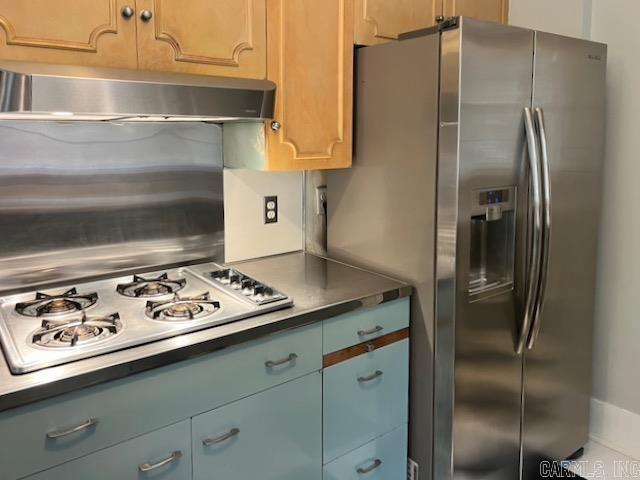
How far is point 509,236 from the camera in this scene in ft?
6.51

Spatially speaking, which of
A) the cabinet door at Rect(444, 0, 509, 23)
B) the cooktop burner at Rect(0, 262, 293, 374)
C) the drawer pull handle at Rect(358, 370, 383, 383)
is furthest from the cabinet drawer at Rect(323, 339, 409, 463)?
the cabinet door at Rect(444, 0, 509, 23)

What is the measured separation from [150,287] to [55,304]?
0.29m

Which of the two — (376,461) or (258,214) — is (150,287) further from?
(376,461)

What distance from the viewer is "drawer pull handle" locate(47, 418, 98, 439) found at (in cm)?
123

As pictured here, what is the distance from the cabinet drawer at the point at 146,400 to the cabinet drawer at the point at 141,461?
0.02 metres

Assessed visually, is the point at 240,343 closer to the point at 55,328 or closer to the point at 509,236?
the point at 55,328

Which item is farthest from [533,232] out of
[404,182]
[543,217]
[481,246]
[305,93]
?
[305,93]

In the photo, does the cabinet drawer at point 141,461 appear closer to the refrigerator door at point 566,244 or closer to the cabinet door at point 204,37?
the cabinet door at point 204,37

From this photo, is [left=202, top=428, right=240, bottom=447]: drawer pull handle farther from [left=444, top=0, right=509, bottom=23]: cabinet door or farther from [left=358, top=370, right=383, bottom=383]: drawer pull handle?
[left=444, top=0, right=509, bottom=23]: cabinet door

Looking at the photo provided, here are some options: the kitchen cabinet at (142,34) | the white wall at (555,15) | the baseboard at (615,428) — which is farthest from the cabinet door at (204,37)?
the baseboard at (615,428)

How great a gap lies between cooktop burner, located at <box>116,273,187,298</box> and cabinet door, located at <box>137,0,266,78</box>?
67 centimetres

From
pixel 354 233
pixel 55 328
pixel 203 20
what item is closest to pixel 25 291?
pixel 55 328

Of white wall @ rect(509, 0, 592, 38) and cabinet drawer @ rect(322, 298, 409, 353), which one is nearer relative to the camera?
cabinet drawer @ rect(322, 298, 409, 353)

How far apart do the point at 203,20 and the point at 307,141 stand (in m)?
0.50
